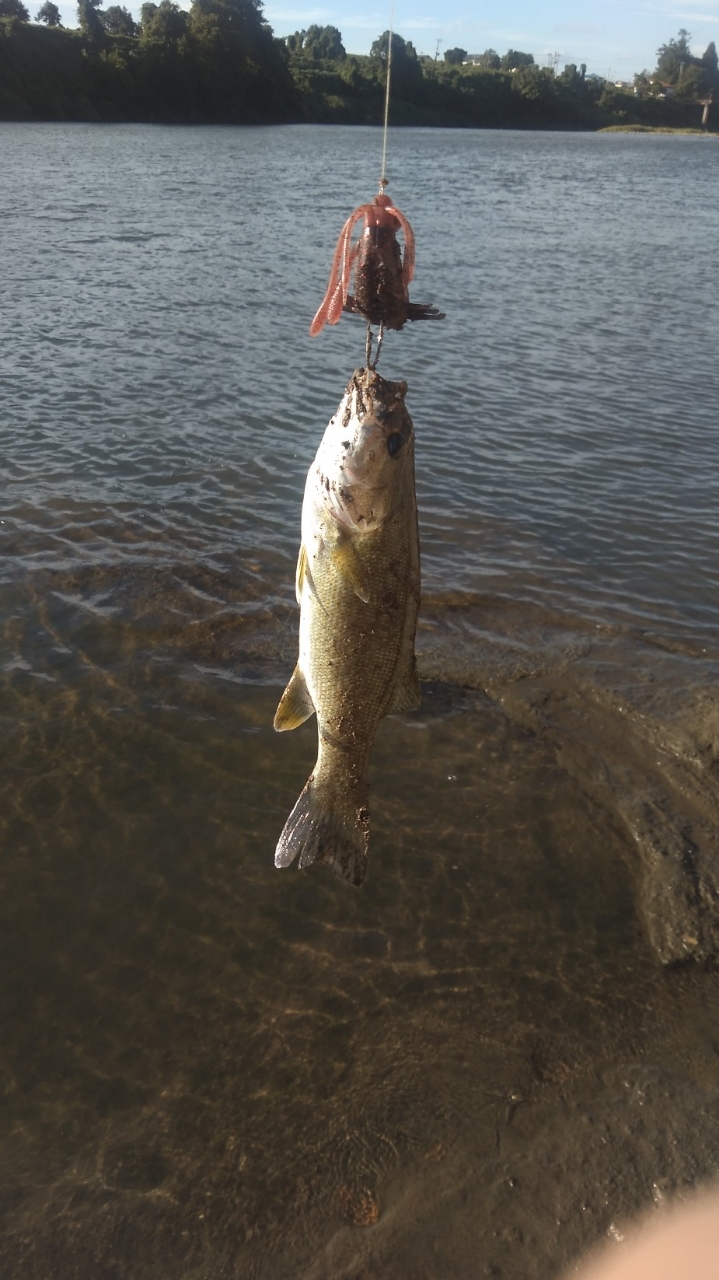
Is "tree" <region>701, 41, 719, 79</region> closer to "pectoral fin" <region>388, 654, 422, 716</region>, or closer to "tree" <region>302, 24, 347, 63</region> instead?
"tree" <region>302, 24, 347, 63</region>

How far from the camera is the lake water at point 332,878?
462 centimetres

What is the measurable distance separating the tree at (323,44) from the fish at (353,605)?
14949cm

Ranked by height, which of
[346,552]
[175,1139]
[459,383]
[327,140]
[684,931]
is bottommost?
[175,1139]

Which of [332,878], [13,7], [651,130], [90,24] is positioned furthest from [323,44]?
[332,878]

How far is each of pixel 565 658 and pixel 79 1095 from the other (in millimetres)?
5287

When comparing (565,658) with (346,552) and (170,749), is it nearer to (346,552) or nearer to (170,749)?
(170,749)

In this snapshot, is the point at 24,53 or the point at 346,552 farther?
the point at 24,53

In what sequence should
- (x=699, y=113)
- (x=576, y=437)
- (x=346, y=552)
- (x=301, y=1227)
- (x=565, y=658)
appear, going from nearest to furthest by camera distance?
(x=346, y=552) → (x=301, y=1227) → (x=565, y=658) → (x=576, y=437) → (x=699, y=113)

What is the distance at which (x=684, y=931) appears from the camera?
5.82 m

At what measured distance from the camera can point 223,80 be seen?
8694 cm

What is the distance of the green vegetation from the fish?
65733 mm

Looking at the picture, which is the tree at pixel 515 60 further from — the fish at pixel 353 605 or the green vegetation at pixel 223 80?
the fish at pixel 353 605

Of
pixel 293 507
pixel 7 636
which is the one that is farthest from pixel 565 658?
pixel 7 636

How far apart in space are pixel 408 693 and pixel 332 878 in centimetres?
243
